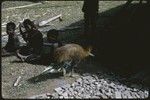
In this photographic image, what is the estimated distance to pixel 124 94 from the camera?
8766mm

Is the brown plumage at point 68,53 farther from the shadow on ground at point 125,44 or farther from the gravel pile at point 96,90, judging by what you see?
the shadow on ground at point 125,44

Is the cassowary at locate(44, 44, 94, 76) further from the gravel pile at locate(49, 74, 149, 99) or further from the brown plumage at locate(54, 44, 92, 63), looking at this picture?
the gravel pile at locate(49, 74, 149, 99)

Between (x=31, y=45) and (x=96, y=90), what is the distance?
9.92ft

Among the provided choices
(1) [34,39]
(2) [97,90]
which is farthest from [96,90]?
(1) [34,39]

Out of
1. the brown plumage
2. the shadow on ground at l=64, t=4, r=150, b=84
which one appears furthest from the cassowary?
the shadow on ground at l=64, t=4, r=150, b=84

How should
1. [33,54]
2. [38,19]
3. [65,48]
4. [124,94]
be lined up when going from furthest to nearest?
[38,19] < [33,54] < [65,48] < [124,94]

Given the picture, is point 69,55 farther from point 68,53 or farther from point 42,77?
point 42,77

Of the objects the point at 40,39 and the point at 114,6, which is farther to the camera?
the point at 114,6

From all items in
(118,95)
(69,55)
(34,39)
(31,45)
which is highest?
(69,55)

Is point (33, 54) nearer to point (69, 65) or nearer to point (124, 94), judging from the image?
point (69, 65)

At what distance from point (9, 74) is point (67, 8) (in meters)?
7.57

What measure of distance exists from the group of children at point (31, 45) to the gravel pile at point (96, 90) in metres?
1.71

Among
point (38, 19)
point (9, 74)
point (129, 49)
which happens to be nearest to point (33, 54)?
point (9, 74)

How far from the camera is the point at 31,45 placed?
36.3 feet
